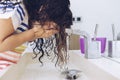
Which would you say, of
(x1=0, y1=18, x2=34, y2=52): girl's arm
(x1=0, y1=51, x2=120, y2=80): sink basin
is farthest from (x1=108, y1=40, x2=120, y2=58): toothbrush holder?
(x1=0, y1=18, x2=34, y2=52): girl's arm

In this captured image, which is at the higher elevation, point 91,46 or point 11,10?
point 11,10

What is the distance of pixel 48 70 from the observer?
50.6 inches

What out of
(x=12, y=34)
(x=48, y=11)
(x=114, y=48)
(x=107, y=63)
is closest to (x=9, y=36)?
(x=12, y=34)

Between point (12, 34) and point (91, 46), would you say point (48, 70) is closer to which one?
point (91, 46)

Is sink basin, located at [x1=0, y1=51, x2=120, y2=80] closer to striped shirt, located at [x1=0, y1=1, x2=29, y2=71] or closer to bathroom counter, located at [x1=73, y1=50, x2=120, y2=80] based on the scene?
bathroom counter, located at [x1=73, y1=50, x2=120, y2=80]

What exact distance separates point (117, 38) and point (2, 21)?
0.80 meters

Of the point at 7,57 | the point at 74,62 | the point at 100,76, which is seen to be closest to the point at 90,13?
the point at 74,62

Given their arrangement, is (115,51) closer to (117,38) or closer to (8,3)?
(117,38)

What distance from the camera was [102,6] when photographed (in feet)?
3.97

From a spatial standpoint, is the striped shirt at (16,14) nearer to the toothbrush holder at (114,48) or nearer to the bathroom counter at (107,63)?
the bathroom counter at (107,63)

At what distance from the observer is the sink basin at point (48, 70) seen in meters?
Result: 0.92

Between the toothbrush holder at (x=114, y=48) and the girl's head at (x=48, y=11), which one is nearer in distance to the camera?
the girl's head at (x=48, y=11)

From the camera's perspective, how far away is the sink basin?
92cm

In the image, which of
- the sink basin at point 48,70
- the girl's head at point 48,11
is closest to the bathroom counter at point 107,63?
the sink basin at point 48,70
